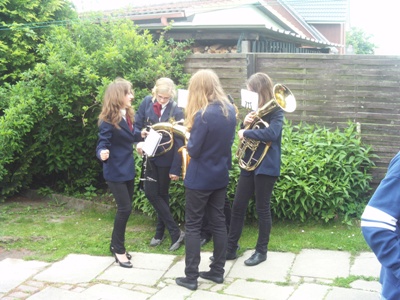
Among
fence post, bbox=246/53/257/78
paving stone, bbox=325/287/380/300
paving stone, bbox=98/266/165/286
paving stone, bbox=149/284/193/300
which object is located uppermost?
fence post, bbox=246/53/257/78

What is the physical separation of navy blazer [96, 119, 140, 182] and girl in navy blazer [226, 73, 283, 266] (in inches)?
43.3

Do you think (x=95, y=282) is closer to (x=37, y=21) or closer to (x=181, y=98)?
(x=181, y=98)

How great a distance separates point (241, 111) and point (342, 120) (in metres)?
1.36

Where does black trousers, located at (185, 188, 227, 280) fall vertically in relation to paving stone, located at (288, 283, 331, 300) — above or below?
above

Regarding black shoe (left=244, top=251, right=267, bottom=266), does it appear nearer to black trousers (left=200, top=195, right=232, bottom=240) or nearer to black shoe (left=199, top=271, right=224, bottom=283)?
black shoe (left=199, top=271, right=224, bottom=283)

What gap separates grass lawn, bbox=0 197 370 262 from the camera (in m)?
5.74

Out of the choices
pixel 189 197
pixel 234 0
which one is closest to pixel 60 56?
pixel 189 197

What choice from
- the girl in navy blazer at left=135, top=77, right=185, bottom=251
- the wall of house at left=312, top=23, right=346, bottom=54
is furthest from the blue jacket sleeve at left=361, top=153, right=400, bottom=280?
the wall of house at left=312, top=23, right=346, bottom=54

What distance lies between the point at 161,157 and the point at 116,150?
0.51m

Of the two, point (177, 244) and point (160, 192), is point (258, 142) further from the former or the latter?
point (177, 244)

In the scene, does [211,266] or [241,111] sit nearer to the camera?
[211,266]

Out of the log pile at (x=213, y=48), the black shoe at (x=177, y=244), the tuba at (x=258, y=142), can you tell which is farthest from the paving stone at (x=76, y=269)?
the log pile at (x=213, y=48)

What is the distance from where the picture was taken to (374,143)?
6.93 metres

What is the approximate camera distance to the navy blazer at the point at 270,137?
5.05 m
